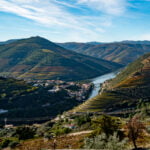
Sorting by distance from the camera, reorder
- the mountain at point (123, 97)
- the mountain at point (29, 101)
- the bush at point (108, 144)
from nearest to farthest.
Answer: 1. the bush at point (108, 144)
2. the mountain at point (29, 101)
3. the mountain at point (123, 97)

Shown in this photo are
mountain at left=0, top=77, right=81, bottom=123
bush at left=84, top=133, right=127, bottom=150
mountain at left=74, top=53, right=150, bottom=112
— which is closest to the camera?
bush at left=84, top=133, right=127, bottom=150

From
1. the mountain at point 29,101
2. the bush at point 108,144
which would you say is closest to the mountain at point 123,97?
the mountain at point 29,101

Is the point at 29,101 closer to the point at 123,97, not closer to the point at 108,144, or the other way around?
the point at 123,97

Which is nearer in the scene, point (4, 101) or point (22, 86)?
point (4, 101)

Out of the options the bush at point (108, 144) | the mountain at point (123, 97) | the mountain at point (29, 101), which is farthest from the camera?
the mountain at point (123, 97)

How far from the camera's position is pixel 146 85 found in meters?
170

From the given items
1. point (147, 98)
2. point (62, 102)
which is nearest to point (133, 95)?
point (147, 98)

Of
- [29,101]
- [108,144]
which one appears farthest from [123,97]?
[108,144]

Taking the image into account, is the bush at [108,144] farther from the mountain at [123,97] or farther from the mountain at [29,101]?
the mountain at [123,97]

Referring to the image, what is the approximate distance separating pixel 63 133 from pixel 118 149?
3506 centimetres

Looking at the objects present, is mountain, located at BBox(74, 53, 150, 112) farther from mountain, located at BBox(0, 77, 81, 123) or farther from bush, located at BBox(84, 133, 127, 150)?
bush, located at BBox(84, 133, 127, 150)

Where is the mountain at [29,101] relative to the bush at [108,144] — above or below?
below

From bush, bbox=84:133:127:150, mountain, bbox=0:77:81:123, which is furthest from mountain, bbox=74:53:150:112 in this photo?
bush, bbox=84:133:127:150

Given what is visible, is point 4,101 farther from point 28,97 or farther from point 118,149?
point 118,149
